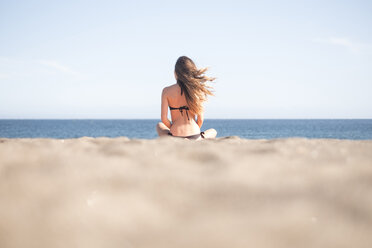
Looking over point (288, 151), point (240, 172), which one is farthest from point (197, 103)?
point (240, 172)

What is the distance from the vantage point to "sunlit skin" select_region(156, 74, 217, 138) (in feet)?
13.1

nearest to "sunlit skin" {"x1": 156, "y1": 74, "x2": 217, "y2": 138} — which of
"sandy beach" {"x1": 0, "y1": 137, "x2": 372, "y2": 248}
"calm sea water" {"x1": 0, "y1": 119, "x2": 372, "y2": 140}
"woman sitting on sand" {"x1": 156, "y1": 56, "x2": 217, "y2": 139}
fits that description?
"woman sitting on sand" {"x1": 156, "y1": 56, "x2": 217, "y2": 139}

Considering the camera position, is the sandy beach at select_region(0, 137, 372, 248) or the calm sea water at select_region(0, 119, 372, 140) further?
the calm sea water at select_region(0, 119, 372, 140)

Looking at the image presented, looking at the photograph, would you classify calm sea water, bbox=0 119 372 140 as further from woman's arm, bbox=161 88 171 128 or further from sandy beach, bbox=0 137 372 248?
sandy beach, bbox=0 137 372 248

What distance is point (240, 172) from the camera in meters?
1.01

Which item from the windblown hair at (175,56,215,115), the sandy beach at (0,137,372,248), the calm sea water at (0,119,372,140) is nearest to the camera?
the sandy beach at (0,137,372,248)

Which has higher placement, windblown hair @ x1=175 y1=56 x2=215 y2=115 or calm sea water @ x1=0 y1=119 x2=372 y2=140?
windblown hair @ x1=175 y1=56 x2=215 y2=115

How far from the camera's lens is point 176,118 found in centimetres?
412

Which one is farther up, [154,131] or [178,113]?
[178,113]

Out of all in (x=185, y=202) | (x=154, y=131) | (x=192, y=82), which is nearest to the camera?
(x=185, y=202)

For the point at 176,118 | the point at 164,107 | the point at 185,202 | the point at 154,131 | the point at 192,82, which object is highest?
the point at 192,82

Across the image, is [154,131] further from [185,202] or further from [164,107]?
[185,202]

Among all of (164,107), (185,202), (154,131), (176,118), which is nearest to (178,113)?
(176,118)

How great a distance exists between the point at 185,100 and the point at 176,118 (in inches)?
11.8
